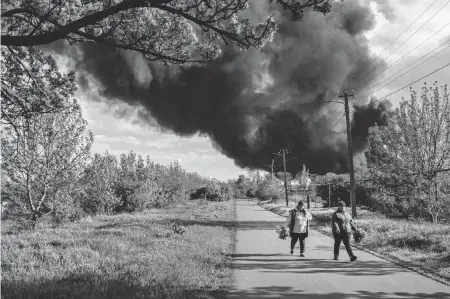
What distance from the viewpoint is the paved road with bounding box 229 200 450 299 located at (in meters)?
6.91

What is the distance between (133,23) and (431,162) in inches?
704

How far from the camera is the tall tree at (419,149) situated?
63.1 feet

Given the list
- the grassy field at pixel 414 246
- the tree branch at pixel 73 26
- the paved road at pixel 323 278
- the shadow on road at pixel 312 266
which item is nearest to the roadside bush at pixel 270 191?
the grassy field at pixel 414 246

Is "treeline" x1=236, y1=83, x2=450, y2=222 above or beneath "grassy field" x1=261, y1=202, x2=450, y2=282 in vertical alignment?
above

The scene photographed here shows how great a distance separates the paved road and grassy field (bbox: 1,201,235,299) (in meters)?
0.61

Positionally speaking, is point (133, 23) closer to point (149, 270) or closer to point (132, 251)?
point (149, 270)

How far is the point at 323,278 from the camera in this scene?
26.8 ft


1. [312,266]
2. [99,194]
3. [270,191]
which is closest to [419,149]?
[312,266]

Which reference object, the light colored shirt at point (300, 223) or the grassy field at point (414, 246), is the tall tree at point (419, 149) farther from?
the light colored shirt at point (300, 223)

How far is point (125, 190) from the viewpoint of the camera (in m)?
40.3

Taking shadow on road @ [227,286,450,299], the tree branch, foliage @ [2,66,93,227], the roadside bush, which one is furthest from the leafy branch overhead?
the roadside bush

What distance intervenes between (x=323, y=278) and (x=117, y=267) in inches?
207

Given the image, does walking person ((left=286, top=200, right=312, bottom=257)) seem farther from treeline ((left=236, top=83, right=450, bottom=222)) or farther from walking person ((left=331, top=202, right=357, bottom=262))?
treeline ((left=236, top=83, right=450, bottom=222))

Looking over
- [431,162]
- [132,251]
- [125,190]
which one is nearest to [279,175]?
[125,190]
